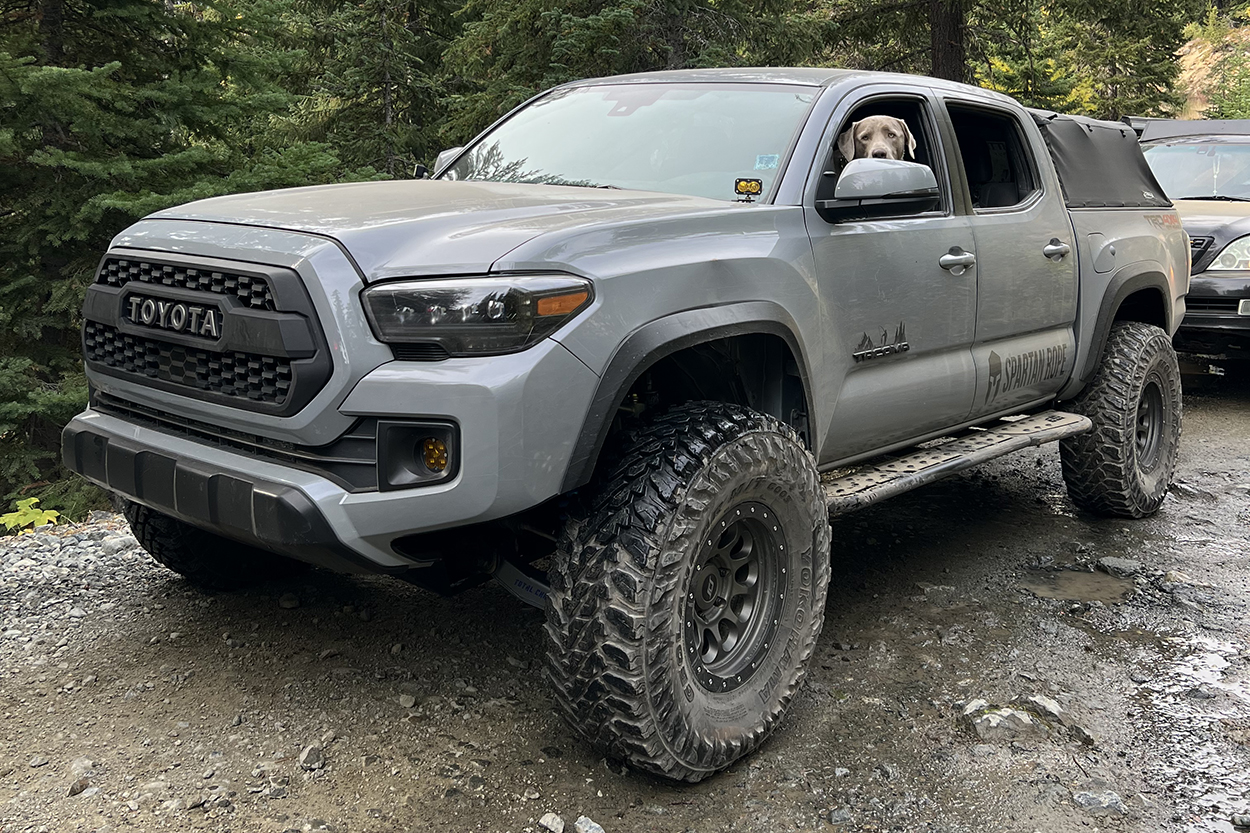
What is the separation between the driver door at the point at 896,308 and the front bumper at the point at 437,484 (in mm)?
1253

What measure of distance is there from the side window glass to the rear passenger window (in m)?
0.64

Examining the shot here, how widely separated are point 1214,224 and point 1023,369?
495 centimetres

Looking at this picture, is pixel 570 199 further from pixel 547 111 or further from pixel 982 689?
pixel 982 689

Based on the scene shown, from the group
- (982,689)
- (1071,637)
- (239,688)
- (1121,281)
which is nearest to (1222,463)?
(1121,281)

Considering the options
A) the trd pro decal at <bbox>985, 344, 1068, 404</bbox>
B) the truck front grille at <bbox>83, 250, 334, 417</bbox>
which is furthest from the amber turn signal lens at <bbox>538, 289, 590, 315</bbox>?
the trd pro decal at <bbox>985, 344, 1068, 404</bbox>

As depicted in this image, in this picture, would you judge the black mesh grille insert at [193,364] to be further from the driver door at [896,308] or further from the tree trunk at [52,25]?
the tree trunk at [52,25]

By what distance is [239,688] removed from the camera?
11.2 feet

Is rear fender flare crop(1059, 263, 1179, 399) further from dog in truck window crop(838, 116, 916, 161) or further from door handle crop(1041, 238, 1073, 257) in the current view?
dog in truck window crop(838, 116, 916, 161)

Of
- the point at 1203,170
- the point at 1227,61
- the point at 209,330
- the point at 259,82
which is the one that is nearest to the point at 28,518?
the point at 209,330

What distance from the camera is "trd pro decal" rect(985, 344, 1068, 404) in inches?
177

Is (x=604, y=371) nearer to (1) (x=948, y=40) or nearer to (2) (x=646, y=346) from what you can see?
(2) (x=646, y=346)

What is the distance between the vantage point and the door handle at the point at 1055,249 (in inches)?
187

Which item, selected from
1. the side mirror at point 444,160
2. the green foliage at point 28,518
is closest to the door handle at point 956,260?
the side mirror at point 444,160

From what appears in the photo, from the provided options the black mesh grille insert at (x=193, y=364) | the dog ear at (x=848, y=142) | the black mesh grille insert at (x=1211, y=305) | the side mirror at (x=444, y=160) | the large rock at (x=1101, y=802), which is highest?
the dog ear at (x=848, y=142)
